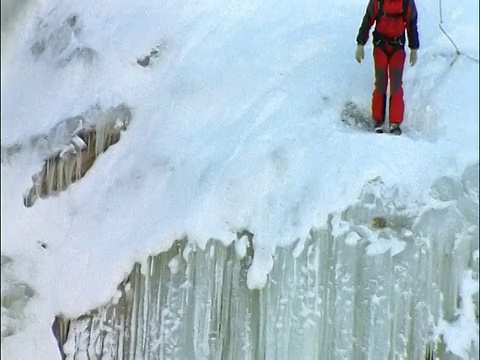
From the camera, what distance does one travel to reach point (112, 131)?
1372 millimetres

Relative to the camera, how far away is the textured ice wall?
1.15 metres

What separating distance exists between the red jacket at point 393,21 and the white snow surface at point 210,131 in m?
0.13

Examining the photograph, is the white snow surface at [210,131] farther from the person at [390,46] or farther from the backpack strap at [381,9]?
the backpack strap at [381,9]

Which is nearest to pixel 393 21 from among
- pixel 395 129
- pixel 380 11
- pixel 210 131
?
pixel 380 11

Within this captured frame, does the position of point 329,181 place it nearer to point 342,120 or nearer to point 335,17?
point 342,120

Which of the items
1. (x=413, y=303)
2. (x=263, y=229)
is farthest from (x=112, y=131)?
(x=413, y=303)

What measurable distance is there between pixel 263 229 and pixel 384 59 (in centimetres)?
41

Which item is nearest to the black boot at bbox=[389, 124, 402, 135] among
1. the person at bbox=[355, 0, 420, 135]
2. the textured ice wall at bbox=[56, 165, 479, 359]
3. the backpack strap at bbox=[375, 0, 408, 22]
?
the person at bbox=[355, 0, 420, 135]

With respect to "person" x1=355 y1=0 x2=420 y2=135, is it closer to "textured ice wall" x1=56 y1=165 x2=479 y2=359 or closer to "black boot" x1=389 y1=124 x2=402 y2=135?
"black boot" x1=389 y1=124 x2=402 y2=135

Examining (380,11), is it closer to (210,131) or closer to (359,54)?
(359,54)

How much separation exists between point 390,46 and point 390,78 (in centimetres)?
6

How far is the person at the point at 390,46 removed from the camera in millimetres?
1090

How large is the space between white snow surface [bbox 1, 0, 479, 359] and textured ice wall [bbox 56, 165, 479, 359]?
0.03m

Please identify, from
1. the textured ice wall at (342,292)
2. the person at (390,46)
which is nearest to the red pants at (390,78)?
the person at (390,46)
